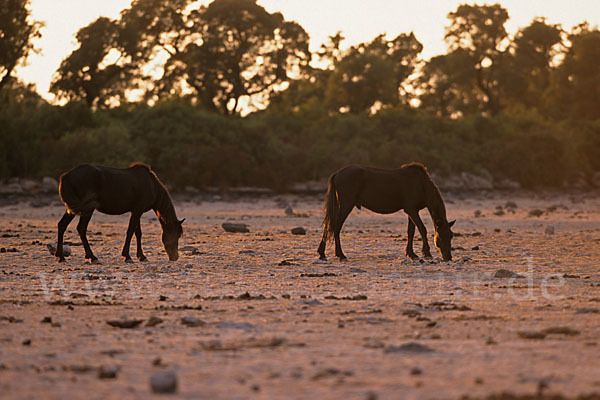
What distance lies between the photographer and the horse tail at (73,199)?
46.4 ft

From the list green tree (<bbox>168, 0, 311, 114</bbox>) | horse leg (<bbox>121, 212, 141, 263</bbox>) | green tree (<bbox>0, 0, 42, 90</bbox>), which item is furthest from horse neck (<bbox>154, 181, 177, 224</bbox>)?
green tree (<bbox>168, 0, 311, 114</bbox>)

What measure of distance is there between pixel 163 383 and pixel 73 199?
9.11 meters

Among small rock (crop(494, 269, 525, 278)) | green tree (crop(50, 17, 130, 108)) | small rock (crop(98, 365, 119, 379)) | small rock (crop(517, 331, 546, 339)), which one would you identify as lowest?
small rock (crop(98, 365, 119, 379))

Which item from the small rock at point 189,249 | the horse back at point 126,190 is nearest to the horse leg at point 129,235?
the horse back at point 126,190

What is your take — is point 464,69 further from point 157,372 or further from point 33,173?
point 157,372

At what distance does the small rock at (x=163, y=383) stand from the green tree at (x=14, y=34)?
4350 centimetres

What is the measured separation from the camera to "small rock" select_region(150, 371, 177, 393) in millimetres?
5598

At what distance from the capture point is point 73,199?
1421cm

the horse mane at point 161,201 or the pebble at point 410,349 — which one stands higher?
the horse mane at point 161,201

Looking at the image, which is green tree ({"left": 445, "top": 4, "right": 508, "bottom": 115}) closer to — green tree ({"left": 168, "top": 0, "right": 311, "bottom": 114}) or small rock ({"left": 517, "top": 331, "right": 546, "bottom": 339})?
green tree ({"left": 168, "top": 0, "right": 311, "bottom": 114})

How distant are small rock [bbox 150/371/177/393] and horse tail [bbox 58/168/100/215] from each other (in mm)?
8911

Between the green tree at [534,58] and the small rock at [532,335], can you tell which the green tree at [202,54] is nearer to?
the green tree at [534,58]

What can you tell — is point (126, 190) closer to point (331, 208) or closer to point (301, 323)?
point (331, 208)

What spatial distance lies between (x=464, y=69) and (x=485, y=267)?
67.5 m
